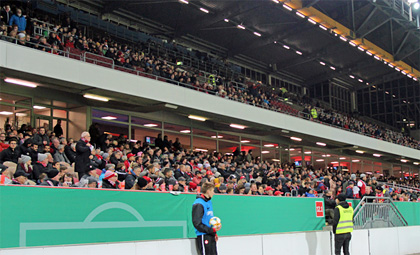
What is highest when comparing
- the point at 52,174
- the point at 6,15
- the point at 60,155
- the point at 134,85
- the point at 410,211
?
the point at 6,15

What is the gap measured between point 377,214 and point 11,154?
10.1 m

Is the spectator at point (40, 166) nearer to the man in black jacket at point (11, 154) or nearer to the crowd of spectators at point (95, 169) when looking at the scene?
the crowd of spectators at point (95, 169)

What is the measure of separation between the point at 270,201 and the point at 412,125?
136 feet

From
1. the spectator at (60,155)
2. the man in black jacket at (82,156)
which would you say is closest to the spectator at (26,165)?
the man in black jacket at (82,156)

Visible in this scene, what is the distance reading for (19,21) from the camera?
1438 cm

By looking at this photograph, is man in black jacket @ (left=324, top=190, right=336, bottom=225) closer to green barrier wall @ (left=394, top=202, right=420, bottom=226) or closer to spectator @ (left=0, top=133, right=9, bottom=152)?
green barrier wall @ (left=394, top=202, right=420, bottom=226)

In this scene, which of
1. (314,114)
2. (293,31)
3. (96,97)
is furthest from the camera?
(293,31)

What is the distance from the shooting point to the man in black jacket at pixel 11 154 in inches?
424

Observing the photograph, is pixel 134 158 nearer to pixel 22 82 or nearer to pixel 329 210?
pixel 22 82

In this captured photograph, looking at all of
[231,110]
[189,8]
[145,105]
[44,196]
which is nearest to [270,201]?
[44,196]

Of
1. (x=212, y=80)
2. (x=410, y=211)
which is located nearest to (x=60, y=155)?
(x=410, y=211)

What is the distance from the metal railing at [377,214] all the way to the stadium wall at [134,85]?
8099 mm

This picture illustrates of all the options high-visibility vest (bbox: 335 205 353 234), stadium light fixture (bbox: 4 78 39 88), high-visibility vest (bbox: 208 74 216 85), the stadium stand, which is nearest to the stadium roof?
the stadium stand

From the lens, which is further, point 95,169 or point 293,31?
point 293,31
